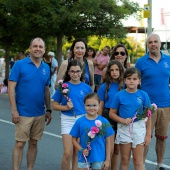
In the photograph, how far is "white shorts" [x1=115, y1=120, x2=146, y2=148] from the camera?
6.57 m

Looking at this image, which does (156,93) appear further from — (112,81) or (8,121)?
(8,121)

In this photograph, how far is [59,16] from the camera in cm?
1967

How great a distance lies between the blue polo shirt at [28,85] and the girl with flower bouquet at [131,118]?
3.69 ft

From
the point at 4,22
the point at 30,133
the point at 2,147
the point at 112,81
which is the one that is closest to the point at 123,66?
the point at 112,81

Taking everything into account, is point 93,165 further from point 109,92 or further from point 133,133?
point 109,92

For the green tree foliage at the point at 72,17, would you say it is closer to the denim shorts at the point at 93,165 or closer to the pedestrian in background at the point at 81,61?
the pedestrian in background at the point at 81,61

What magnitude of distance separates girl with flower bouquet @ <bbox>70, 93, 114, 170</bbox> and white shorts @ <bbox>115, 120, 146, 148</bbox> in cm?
63

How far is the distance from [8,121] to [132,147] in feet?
24.7

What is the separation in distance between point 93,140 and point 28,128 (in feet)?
5.17

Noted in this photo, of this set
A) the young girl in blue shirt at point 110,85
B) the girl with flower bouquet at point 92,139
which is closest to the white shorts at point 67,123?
the young girl in blue shirt at point 110,85

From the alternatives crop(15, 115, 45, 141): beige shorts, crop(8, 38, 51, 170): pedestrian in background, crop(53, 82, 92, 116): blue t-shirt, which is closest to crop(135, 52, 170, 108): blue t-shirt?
crop(53, 82, 92, 116): blue t-shirt

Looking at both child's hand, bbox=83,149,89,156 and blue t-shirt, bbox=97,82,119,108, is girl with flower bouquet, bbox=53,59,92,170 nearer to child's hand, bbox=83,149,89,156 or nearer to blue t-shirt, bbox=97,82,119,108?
blue t-shirt, bbox=97,82,119,108

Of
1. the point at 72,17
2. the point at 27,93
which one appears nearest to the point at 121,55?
the point at 27,93

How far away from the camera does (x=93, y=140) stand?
588 centimetres
